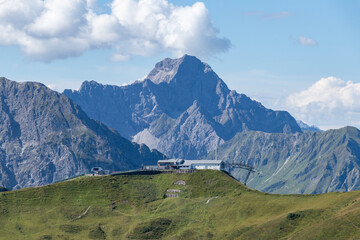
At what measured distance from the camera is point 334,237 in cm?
19950

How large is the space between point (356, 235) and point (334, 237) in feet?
25.2

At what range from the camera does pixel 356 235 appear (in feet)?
642
